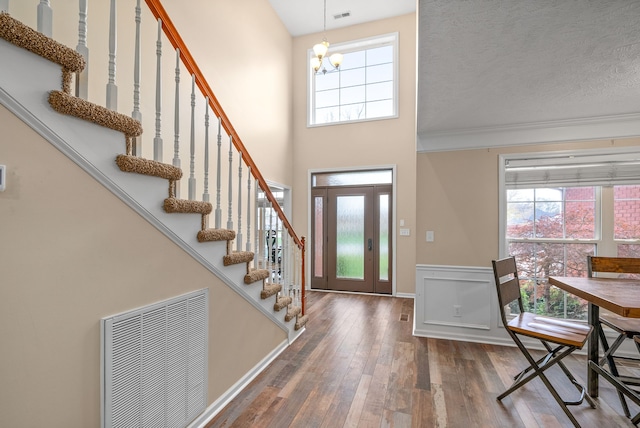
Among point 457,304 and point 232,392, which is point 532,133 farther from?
point 232,392

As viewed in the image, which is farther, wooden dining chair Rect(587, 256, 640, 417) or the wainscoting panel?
the wainscoting panel

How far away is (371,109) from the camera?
18.5 ft

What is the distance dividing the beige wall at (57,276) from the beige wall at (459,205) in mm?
2858

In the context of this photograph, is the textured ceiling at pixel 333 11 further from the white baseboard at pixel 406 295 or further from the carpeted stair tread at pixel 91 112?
the white baseboard at pixel 406 295

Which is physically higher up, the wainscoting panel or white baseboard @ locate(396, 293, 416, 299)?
the wainscoting panel

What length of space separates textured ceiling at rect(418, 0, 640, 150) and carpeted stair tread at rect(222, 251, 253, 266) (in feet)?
5.84

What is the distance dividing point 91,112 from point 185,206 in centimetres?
63

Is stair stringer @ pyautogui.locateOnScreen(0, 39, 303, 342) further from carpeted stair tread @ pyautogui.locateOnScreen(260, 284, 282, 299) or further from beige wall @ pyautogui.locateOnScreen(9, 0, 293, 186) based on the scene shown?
beige wall @ pyautogui.locateOnScreen(9, 0, 293, 186)

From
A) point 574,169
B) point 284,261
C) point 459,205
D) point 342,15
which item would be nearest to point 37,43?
point 284,261

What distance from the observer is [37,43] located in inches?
41.3

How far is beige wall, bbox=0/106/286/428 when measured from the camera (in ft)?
3.35

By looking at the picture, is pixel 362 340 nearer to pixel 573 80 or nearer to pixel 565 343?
pixel 565 343

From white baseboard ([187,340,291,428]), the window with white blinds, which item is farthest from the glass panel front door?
white baseboard ([187,340,291,428])

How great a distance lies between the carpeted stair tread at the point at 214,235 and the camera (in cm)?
185
